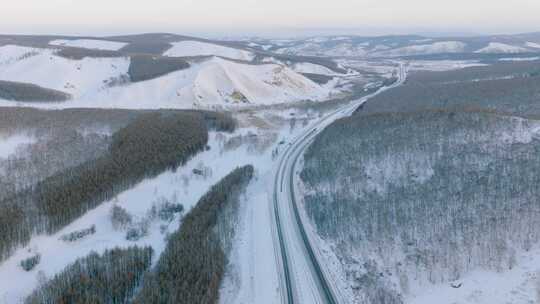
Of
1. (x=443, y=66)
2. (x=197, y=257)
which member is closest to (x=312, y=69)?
(x=443, y=66)

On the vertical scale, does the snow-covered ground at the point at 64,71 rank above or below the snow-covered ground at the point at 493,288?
above

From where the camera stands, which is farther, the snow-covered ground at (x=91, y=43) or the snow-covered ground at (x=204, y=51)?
the snow-covered ground at (x=204, y=51)

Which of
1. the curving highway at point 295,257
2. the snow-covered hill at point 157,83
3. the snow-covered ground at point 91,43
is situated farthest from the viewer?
the snow-covered ground at point 91,43

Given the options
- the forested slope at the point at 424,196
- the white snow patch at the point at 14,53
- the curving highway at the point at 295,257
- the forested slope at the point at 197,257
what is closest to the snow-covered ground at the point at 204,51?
the white snow patch at the point at 14,53

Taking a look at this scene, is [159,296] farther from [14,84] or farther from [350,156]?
[14,84]

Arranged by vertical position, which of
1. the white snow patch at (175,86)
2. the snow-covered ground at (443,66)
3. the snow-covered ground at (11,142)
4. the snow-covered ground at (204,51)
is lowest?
the snow-covered ground at (11,142)

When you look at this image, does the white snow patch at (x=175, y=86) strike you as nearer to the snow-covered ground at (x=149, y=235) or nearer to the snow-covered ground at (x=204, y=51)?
the snow-covered ground at (x=149, y=235)

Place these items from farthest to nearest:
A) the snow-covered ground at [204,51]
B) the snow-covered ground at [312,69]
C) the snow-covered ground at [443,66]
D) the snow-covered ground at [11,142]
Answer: the snow-covered ground at [204,51] < the snow-covered ground at [443,66] < the snow-covered ground at [312,69] < the snow-covered ground at [11,142]

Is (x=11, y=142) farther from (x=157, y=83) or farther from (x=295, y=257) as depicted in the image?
(x=157, y=83)
